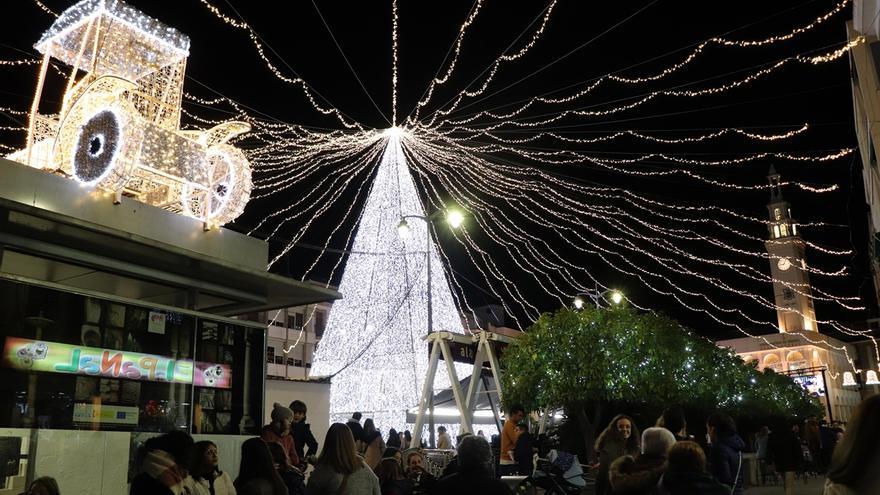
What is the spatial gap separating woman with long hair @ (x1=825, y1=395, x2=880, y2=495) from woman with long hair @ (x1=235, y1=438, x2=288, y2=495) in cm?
376

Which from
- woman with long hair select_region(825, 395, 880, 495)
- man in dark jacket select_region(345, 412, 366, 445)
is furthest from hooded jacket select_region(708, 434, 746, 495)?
woman with long hair select_region(825, 395, 880, 495)

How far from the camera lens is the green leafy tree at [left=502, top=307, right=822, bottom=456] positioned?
1872cm

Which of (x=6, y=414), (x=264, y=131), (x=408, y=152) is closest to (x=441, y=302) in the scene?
(x=408, y=152)

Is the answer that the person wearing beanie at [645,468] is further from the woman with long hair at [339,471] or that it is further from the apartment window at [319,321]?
the apartment window at [319,321]

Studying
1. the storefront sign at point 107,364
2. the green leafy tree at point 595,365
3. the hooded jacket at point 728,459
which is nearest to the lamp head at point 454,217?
the green leafy tree at point 595,365

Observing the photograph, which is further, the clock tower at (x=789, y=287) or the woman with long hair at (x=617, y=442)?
the clock tower at (x=789, y=287)

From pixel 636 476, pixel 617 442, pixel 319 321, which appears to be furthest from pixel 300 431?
pixel 319 321

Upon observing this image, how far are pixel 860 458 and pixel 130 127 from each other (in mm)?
10074

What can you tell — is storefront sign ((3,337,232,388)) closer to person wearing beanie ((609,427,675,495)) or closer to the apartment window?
person wearing beanie ((609,427,675,495))

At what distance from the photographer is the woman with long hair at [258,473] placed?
5293 mm

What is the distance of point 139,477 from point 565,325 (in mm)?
16060

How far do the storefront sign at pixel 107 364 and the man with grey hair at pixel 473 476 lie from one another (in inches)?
222

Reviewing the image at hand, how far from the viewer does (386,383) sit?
23312 millimetres

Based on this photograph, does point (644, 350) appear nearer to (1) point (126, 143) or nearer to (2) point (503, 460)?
(2) point (503, 460)
